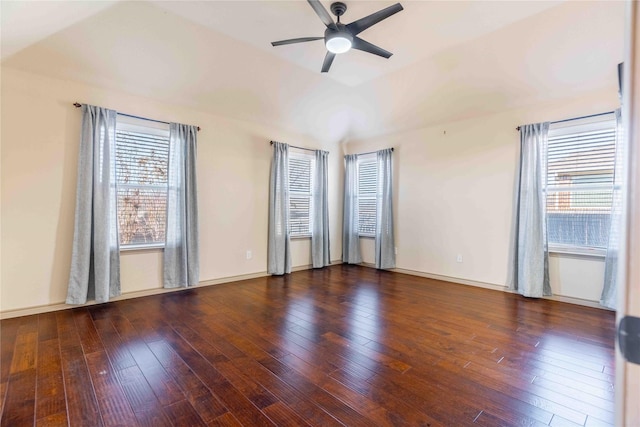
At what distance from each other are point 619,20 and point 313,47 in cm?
300

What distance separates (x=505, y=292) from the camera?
417 centimetres

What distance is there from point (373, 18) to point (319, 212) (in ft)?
11.9

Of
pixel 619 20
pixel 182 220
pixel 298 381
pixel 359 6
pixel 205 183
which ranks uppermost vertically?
pixel 359 6

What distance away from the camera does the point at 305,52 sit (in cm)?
373

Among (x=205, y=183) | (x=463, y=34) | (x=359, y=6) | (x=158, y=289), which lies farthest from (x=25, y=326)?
(x=463, y=34)

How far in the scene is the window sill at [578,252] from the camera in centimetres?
353

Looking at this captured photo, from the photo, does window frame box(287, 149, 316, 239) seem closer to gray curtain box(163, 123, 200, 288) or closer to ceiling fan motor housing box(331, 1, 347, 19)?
gray curtain box(163, 123, 200, 288)

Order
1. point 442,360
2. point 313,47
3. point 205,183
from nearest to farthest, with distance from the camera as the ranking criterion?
point 442,360 < point 313,47 < point 205,183

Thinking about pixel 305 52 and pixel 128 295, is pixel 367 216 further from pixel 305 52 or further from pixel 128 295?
pixel 128 295

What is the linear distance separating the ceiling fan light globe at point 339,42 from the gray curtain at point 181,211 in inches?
93.4

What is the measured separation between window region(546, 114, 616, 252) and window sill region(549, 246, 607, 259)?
12 mm

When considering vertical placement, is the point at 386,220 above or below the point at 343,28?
below

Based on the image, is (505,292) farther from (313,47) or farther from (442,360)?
(313,47)

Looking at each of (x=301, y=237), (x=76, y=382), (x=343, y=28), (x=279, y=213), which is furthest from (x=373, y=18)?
(x=301, y=237)
